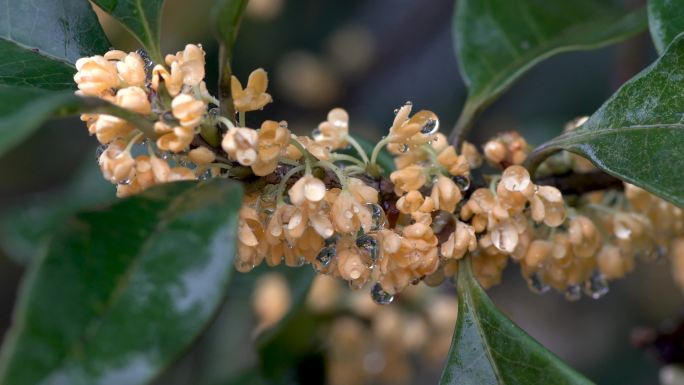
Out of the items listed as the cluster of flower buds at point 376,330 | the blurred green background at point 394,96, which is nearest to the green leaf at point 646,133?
the cluster of flower buds at point 376,330

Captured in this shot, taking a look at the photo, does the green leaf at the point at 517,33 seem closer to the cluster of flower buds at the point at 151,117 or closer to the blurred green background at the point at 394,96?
the cluster of flower buds at the point at 151,117

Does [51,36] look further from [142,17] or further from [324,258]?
[324,258]

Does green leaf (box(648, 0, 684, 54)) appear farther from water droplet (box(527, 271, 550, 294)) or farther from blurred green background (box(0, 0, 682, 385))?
blurred green background (box(0, 0, 682, 385))

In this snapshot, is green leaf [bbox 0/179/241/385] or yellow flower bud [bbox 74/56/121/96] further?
yellow flower bud [bbox 74/56/121/96]

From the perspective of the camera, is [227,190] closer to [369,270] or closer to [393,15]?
[369,270]

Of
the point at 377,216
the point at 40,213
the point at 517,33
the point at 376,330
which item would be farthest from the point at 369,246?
the point at 40,213

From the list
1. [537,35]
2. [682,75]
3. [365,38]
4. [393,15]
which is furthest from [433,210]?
[393,15]

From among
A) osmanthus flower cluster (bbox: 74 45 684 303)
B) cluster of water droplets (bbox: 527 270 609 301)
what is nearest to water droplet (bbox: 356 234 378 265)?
osmanthus flower cluster (bbox: 74 45 684 303)
